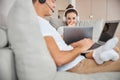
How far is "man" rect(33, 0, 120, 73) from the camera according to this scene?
1229 millimetres

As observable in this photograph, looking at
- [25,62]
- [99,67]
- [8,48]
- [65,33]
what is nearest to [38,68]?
[25,62]

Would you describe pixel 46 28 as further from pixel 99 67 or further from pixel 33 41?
pixel 99 67

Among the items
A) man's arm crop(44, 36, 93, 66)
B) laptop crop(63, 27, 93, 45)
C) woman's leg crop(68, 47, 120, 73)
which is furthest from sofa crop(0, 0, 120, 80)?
laptop crop(63, 27, 93, 45)

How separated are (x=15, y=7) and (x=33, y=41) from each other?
7.0 inches

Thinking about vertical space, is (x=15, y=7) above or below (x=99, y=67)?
above

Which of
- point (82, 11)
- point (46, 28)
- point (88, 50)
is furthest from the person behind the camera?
point (82, 11)

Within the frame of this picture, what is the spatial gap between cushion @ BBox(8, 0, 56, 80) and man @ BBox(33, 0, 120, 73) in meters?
0.18

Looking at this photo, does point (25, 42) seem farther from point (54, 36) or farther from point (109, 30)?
point (109, 30)

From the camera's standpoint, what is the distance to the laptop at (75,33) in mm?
1611

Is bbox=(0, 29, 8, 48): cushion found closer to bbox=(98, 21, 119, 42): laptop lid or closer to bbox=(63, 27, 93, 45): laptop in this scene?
bbox=(63, 27, 93, 45): laptop

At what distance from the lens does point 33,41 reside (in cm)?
102

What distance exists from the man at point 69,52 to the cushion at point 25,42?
18 centimetres

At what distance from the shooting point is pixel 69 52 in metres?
1.28

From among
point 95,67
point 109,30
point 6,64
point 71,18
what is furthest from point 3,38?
point 71,18
